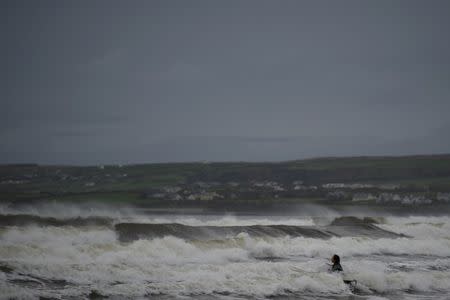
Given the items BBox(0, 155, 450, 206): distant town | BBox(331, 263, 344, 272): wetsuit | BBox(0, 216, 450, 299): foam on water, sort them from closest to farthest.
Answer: BBox(0, 216, 450, 299): foam on water, BBox(331, 263, 344, 272): wetsuit, BBox(0, 155, 450, 206): distant town

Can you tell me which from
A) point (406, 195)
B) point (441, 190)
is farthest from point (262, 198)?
point (441, 190)

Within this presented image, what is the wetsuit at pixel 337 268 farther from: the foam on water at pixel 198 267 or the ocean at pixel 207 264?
the foam on water at pixel 198 267

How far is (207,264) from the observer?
→ 120ft

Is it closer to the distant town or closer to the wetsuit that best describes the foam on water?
the wetsuit

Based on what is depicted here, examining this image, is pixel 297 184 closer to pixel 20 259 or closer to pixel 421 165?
pixel 421 165

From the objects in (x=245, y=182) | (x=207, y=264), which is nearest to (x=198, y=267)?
(x=207, y=264)

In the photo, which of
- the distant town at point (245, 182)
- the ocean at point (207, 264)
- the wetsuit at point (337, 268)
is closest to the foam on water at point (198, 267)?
the ocean at point (207, 264)

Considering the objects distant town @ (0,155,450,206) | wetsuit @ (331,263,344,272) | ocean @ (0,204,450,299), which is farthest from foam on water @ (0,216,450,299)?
distant town @ (0,155,450,206)

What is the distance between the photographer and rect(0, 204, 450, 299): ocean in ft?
94.7

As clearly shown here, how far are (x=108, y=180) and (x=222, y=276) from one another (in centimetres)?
11615

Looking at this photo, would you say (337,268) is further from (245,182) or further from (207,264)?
(245,182)

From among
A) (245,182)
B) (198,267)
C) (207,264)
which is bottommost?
(207,264)

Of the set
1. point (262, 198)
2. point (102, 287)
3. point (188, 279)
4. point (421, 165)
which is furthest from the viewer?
point (421, 165)

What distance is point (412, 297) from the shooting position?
32438mm
